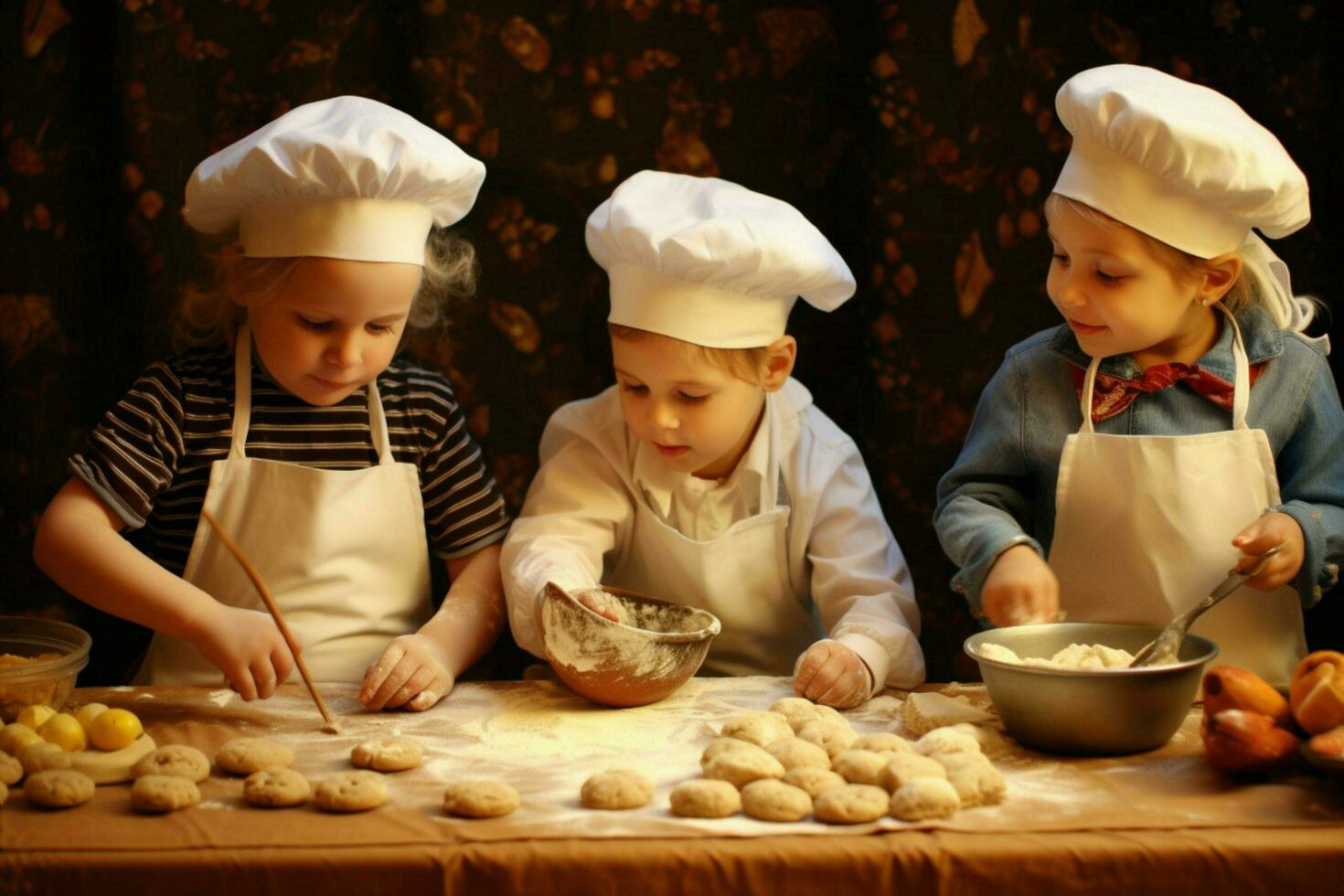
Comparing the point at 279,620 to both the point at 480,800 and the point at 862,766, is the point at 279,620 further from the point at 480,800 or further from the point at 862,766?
the point at 862,766

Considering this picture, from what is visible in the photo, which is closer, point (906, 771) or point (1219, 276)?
point (906, 771)

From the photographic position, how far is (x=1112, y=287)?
5.28ft

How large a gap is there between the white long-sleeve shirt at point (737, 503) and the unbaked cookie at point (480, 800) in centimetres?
52

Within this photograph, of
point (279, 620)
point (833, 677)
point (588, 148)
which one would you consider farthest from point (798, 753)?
point (588, 148)

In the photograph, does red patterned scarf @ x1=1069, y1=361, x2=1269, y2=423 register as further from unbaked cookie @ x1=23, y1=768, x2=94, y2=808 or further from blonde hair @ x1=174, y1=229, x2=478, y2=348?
unbaked cookie @ x1=23, y1=768, x2=94, y2=808

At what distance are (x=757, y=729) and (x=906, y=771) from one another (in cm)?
19

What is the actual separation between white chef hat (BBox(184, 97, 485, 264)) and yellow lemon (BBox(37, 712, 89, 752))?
60 centimetres

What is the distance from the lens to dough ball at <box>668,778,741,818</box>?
1.18 metres

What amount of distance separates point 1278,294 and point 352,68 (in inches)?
52.3

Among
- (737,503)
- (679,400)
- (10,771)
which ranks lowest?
(10,771)

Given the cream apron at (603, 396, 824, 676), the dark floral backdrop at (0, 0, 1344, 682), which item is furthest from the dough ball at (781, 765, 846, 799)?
the dark floral backdrop at (0, 0, 1344, 682)

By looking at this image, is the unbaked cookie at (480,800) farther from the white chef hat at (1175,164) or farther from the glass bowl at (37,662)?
the white chef hat at (1175,164)

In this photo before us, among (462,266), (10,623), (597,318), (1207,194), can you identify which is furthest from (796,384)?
(10,623)

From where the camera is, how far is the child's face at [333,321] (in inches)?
64.6
